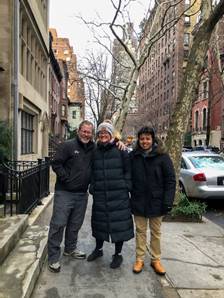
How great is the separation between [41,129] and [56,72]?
26954 millimetres

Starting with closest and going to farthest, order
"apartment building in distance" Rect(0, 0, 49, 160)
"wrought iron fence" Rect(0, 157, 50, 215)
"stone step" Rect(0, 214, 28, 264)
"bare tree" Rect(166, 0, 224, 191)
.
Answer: "stone step" Rect(0, 214, 28, 264), "wrought iron fence" Rect(0, 157, 50, 215), "bare tree" Rect(166, 0, 224, 191), "apartment building in distance" Rect(0, 0, 49, 160)

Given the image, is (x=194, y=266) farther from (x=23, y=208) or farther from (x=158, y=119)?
(x=158, y=119)

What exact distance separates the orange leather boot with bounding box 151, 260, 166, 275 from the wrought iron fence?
278 centimetres

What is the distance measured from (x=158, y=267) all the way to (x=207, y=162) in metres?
7.00

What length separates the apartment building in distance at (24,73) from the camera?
11250 mm

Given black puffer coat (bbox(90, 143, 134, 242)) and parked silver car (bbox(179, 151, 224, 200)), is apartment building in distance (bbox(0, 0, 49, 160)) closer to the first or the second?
parked silver car (bbox(179, 151, 224, 200))

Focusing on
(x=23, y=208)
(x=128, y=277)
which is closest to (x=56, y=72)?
(x=23, y=208)

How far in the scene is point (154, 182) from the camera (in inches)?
203

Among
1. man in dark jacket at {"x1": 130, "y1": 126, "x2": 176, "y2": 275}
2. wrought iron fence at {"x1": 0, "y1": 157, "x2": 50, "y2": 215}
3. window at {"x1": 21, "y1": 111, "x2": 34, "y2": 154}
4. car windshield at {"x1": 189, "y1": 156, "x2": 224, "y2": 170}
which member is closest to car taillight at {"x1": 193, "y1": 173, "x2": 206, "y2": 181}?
car windshield at {"x1": 189, "y1": 156, "x2": 224, "y2": 170}

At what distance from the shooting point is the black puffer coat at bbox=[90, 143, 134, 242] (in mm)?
5152

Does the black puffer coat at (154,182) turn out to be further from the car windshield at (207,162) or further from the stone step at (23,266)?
the car windshield at (207,162)

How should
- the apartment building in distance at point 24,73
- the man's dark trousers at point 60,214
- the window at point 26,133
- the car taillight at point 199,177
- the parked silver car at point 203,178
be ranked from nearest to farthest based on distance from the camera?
1. the man's dark trousers at point 60,214
2. the parked silver car at point 203,178
3. the car taillight at point 199,177
4. the apartment building in distance at point 24,73
5. the window at point 26,133

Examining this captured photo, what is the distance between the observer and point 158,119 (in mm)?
57938

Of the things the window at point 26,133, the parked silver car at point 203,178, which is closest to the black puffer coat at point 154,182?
the parked silver car at point 203,178
